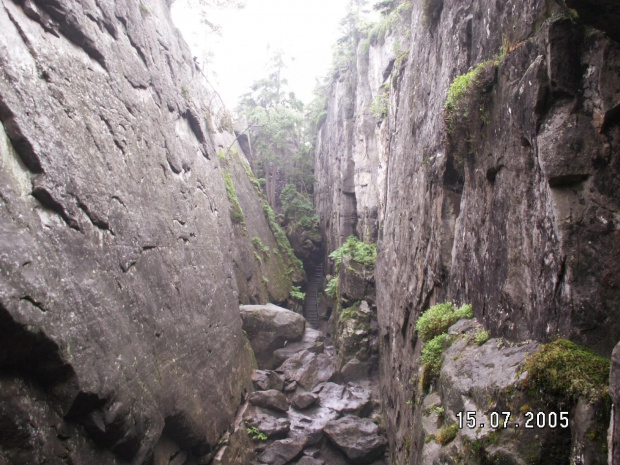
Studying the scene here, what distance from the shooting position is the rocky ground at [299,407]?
11438mm

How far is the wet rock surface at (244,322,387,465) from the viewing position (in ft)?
37.9

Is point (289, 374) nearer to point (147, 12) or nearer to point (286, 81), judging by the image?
point (147, 12)

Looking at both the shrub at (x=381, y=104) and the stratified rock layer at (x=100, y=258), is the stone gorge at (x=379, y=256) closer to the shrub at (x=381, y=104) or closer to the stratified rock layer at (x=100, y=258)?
the stratified rock layer at (x=100, y=258)

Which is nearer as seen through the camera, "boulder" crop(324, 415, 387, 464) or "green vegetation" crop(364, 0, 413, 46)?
"boulder" crop(324, 415, 387, 464)

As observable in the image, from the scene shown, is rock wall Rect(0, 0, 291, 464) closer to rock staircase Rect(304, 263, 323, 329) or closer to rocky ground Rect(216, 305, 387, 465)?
rocky ground Rect(216, 305, 387, 465)

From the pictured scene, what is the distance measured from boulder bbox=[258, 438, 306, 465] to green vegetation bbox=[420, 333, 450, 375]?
7.43 metres

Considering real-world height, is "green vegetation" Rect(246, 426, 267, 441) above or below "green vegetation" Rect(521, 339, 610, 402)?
below

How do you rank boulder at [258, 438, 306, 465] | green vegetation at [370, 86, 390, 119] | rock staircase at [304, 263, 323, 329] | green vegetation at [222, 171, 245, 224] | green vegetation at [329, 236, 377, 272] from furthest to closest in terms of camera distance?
rock staircase at [304, 263, 323, 329] → green vegetation at [222, 171, 245, 224] → green vegetation at [329, 236, 377, 272] → green vegetation at [370, 86, 390, 119] → boulder at [258, 438, 306, 465]

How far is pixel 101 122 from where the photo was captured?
7945 mm

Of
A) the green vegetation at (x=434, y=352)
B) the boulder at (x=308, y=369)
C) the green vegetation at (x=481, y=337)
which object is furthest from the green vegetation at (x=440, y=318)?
the boulder at (x=308, y=369)

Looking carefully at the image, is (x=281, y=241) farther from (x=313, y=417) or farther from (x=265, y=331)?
(x=313, y=417)

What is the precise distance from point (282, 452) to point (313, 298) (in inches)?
627

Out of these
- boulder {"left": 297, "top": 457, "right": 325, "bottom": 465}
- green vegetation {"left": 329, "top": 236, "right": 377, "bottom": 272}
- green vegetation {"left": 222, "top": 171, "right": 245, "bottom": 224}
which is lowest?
boulder {"left": 297, "top": 457, "right": 325, "bottom": 465}

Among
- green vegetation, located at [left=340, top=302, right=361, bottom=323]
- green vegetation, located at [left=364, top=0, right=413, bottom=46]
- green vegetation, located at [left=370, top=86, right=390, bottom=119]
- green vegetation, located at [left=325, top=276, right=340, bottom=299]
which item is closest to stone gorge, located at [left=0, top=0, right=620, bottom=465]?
green vegetation, located at [left=364, top=0, right=413, bottom=46]
